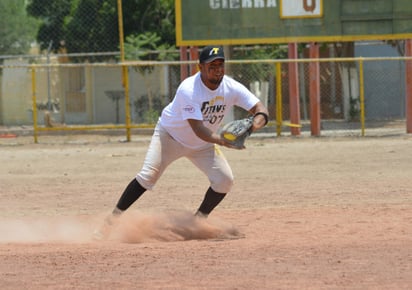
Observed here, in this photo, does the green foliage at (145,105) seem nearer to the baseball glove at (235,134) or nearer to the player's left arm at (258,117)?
the player's left arm at (258,117)

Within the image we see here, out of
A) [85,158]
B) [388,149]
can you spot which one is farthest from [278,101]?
[85,158]

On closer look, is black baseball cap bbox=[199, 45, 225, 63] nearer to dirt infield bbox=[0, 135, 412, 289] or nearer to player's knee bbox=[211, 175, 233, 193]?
player's knee bbox=[211, 175, 233, 193]

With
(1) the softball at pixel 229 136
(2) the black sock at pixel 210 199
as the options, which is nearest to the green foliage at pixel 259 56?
(2) the black sock at pixel 210 199

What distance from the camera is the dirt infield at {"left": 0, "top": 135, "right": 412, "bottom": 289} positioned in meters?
6.82

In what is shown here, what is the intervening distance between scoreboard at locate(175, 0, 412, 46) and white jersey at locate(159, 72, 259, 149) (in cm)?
1364

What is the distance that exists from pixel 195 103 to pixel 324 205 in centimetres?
347

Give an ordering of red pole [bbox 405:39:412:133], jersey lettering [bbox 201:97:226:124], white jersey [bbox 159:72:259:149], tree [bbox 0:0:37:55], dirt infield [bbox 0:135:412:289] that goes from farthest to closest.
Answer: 1. tree [bbox 0:0:37:55]
2. red pole [bbox 405:39:412:133]
3. jersey lettering [bbox 201:97:226:124]
4. white jersey [bbox 159:72:259:149]
5. dirt infield [bbox 0:135:412:289]

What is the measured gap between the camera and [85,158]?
18625 millimetres

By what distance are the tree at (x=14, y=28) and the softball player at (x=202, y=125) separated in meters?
29.5

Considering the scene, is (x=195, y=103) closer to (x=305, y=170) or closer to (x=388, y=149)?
(x=305, y=170)

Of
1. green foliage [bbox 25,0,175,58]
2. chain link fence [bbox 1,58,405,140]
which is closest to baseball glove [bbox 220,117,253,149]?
chain link fence [bbox 1,58,405,140]

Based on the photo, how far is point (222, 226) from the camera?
30.3ft

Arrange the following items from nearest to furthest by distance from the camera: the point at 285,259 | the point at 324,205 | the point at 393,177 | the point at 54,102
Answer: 1. the point at 285,259
2. the point at 324,205
3. the point at 393,177
4. the point at 54,102

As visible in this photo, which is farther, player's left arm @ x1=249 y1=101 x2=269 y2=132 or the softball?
player's left arm @ x1=249 y1=101 x2=269 y2=132
